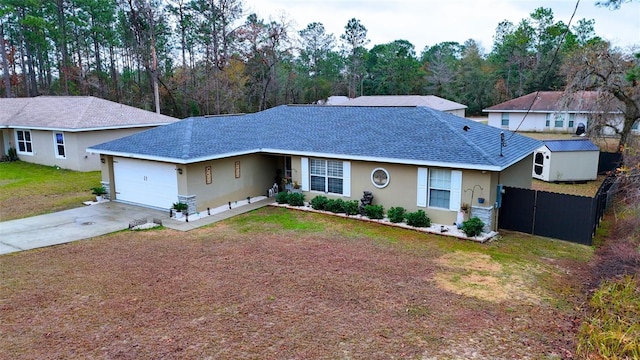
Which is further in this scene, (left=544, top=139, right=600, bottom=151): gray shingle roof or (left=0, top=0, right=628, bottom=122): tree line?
(left=0, top=0, right=628, bottom=122): tree line

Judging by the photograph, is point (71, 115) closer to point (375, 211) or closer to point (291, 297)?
point (375, 211)

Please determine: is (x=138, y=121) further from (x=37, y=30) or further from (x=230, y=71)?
(x=37, y=30)

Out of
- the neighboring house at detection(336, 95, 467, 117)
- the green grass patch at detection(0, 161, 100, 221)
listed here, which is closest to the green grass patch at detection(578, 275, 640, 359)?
the green grass patch at detection(0, 161, 100, 221)

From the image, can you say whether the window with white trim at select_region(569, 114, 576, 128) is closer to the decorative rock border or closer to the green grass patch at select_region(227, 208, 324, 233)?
the decorative rock border

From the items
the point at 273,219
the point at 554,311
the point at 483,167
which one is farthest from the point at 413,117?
the point at 554,311

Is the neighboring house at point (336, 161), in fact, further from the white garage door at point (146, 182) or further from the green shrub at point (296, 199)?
the green shrub at point (296, 199)

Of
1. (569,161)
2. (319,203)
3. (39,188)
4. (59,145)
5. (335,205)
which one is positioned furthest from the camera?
(59,145)

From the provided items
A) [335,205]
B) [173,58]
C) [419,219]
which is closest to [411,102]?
[173,58]
